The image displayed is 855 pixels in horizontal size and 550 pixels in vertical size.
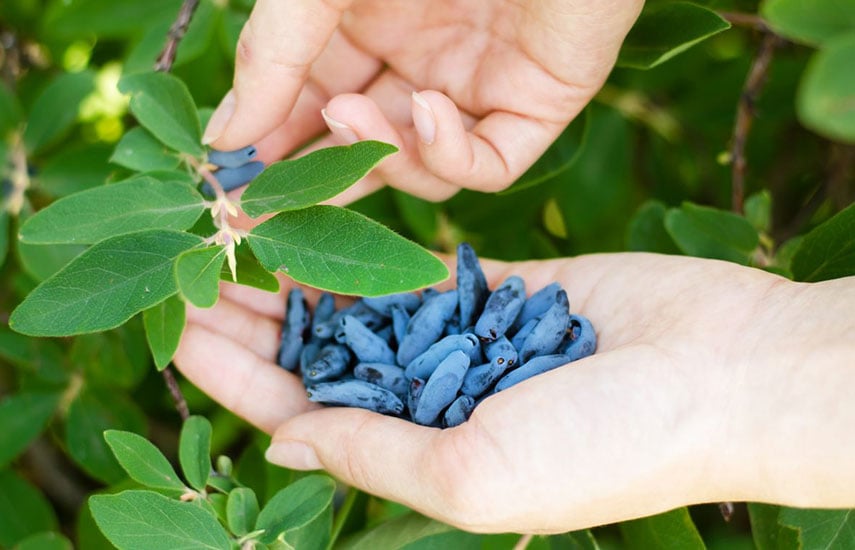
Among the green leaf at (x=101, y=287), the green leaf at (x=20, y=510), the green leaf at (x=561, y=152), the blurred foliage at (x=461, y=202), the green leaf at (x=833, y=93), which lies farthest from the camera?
the green leaf at (x=20, y=510)

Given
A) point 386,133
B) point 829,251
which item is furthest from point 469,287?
point 829,251

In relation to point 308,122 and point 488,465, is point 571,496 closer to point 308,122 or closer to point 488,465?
point 488,465

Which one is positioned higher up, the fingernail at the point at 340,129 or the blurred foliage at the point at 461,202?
the fingernail at the point at 340,129

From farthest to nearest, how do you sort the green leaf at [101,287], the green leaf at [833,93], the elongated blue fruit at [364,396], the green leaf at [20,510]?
the green leaf at [20,510] → the elongated blue fruit at [364,396] → the green leaf at [101,287] → the green leaf at [833,93]

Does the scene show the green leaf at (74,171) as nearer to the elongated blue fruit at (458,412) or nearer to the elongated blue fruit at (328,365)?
the elongated blue fruit at (328,365)

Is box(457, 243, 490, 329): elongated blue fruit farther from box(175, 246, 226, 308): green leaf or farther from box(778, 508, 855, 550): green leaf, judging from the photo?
box(778, 508, 855, 550): green leaf

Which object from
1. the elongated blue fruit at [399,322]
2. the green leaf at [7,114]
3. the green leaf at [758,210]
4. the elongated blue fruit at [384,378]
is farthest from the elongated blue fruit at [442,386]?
the green leaf at [7,114]

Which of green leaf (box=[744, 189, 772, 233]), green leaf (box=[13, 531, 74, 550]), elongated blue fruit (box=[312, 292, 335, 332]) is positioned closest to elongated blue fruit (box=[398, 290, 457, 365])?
elongated blue fruit (box=[312, 292, 335, 332])
